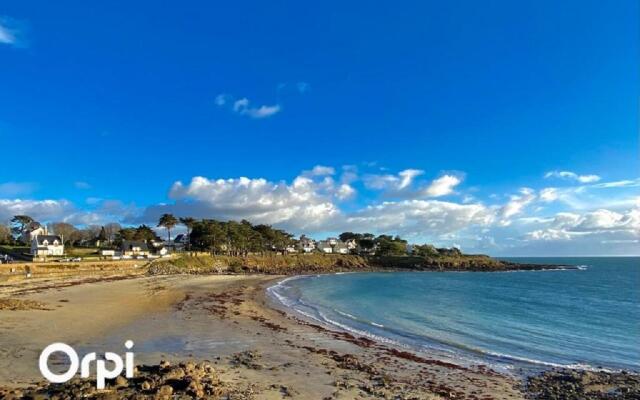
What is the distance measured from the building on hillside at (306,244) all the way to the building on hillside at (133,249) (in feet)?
259

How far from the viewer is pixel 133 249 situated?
100 metres

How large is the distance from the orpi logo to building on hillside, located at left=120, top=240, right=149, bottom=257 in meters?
86.7

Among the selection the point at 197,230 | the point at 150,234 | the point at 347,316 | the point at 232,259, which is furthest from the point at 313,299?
the point at 150,234

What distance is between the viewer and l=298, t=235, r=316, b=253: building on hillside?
176 meters

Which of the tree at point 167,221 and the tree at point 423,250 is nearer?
the tree at point 167,221

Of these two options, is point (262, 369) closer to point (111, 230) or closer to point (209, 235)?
point (209, 235)

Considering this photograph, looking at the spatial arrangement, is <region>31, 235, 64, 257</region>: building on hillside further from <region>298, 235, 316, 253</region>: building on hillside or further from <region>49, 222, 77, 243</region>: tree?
<region>298, 235, 316, 253</region>: building on hillside

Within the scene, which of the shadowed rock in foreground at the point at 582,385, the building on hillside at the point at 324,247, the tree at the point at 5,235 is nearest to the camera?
the shadowed rock in foreground at the point at 582,385

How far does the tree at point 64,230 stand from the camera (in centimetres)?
11550

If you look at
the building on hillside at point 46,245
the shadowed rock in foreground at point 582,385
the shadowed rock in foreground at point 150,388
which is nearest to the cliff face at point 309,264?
the building on hillside at point 46,245

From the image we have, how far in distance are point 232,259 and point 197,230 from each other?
14294 millimetres

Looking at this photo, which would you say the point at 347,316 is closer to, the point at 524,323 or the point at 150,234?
the point at 524,323

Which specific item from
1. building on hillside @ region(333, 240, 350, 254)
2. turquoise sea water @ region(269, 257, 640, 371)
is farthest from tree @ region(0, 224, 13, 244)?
building on hillside @ region(333, 240, 350, 254)

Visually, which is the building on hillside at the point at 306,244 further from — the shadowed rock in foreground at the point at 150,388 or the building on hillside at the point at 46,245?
the shadowed rock in foreground at the point at 150,388
